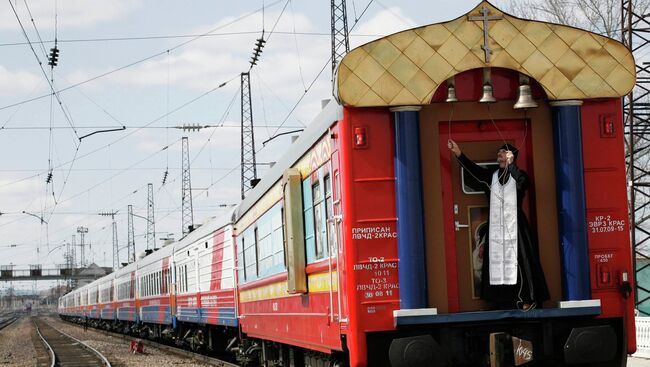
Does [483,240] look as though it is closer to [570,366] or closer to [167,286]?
[570,366]

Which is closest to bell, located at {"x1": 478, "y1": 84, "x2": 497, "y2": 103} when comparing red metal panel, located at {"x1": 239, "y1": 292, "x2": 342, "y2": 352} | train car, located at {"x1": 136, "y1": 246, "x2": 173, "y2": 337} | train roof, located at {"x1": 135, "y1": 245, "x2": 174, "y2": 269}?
red metal panel, located at {"x1": 239, "y1": 292, "x2": 342, "y2": 352}

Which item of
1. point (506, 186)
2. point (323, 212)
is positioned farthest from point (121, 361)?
point (506, 186)

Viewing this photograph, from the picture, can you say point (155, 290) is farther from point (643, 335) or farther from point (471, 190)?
point (471, 190)

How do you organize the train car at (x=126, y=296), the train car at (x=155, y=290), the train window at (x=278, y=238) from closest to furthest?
the train window at (x=278, y=238)
the train car at (x=155, y=290)
the train car at (x=126, y=296)

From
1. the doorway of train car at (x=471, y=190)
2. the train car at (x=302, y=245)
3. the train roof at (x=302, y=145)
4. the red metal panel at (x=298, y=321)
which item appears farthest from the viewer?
the red metal panel at (x=298, y=321)

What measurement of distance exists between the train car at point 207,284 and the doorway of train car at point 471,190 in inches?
386

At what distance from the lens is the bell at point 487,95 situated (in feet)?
27.8

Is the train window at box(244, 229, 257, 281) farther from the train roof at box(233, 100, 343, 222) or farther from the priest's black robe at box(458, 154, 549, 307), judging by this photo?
the priest's black robe at box(458, 154, 549, 307)

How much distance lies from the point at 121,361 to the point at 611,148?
63.0ft

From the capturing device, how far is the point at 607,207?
863cm

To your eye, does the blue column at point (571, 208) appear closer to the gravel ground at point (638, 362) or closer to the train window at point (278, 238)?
the train window at point (278, 238)

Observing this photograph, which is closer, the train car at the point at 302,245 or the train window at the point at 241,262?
the train car at the point at 302,245

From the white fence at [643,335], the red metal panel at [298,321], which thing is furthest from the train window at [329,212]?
the white fence at [643,335]

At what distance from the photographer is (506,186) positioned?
8.41 metres
